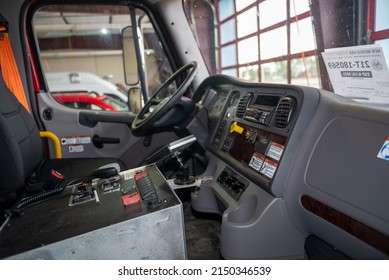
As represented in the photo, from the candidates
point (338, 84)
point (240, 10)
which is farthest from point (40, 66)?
point (338, 84)

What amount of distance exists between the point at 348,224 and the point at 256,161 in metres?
0.43

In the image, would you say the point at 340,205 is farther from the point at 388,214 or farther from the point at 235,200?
the point at 235,200

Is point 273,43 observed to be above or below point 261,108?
above

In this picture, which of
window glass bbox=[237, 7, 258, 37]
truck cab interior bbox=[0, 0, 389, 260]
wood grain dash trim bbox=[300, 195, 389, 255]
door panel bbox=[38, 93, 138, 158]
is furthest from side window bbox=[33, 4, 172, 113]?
wood grain dash trim bbox=[300, 195, 389, 255]

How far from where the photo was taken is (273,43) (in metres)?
1.65

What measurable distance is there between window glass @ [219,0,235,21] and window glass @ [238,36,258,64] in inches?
8.1

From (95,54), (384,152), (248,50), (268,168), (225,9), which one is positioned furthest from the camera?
(95,54)

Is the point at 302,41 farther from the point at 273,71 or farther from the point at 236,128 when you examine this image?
the point at 236,128

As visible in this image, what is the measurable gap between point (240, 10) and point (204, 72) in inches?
19.0

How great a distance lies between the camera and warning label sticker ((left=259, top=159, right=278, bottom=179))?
1112 millimetres

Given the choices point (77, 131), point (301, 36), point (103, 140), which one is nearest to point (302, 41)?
point (301, 36)

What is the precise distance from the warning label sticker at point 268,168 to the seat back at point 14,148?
98 centimetres

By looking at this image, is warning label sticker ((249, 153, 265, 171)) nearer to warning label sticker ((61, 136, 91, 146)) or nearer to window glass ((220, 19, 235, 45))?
window glass ((220, 19, 235, 45))

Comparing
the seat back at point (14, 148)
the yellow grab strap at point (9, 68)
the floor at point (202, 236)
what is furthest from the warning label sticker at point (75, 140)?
the floor at point (202, 236)
